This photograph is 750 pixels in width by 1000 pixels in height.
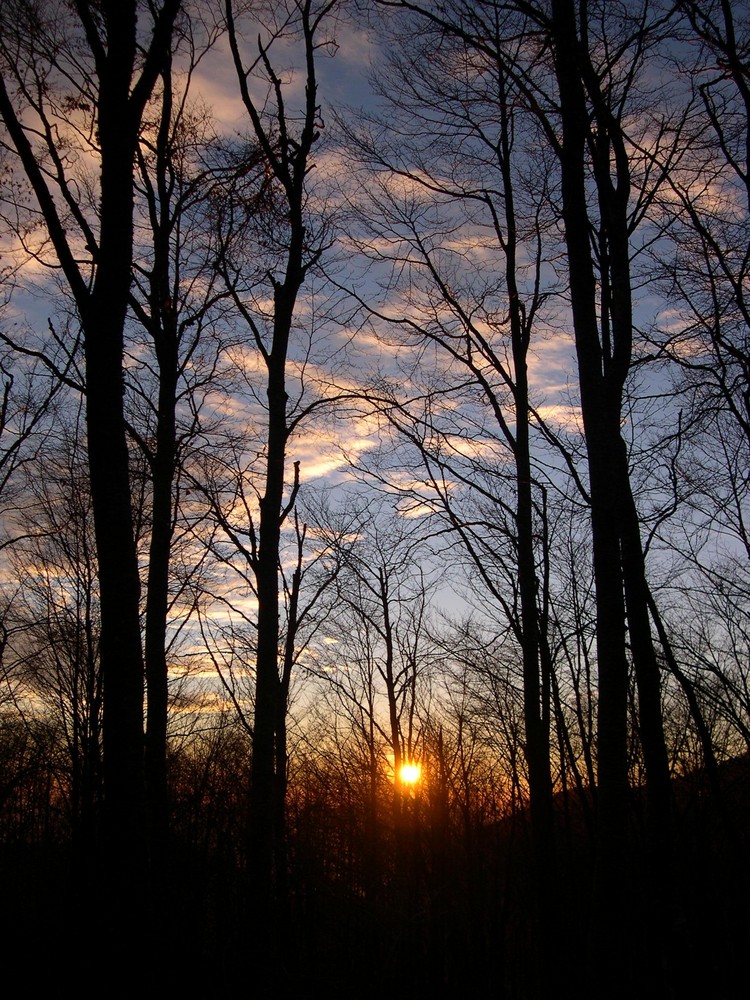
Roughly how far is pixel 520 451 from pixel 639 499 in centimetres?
182

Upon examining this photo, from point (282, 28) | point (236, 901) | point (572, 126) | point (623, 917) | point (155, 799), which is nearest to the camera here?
point (623, 917)

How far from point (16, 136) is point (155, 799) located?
273 inches

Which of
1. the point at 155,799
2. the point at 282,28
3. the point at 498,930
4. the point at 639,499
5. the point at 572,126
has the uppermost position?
the point at 282,28

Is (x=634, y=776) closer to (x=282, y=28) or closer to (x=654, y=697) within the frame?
(x=654, y=697)

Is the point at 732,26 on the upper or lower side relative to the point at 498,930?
upper

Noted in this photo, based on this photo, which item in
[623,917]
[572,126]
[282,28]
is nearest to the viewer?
[623,917]

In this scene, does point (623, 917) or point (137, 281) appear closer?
point (623, 917)

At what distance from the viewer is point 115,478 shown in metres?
5.78

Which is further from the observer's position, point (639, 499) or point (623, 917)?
point (639, 499)

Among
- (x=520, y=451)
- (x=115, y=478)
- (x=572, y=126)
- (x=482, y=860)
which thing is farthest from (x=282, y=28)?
(x=482, y=860)

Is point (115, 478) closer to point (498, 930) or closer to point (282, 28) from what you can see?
point (498, 930)

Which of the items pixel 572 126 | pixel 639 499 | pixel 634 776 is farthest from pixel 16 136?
pixel 634 776

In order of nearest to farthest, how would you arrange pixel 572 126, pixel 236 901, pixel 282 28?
pixel 236 901
pixel 572 126
pixel 282 28

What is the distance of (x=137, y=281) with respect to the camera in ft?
39.3
